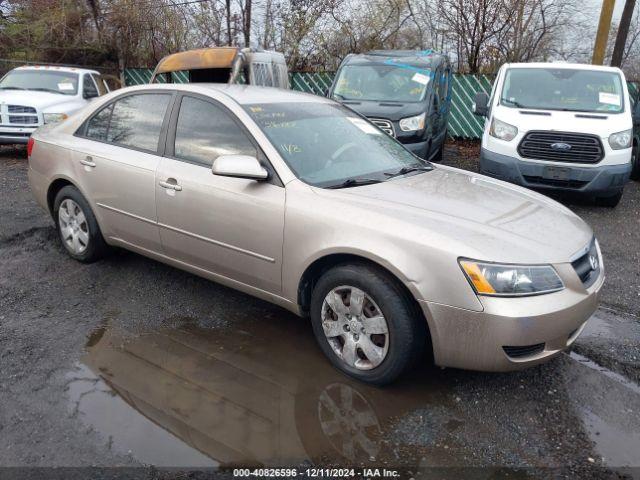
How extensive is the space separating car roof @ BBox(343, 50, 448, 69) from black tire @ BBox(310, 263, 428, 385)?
6995 mm

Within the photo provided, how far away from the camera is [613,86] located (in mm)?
7738

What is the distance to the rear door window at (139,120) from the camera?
13.4 feet

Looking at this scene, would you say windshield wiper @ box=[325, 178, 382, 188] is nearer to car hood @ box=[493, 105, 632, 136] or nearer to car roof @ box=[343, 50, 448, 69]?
car hood @ box=[493, 105, 632, 136]

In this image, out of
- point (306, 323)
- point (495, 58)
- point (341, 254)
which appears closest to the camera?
point (341, 254)

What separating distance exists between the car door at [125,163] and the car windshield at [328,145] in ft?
3.08

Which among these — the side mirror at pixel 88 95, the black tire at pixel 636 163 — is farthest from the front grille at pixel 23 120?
the black tire at pixel 636 163

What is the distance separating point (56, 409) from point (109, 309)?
4.09 feet

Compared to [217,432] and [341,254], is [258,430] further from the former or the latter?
[341,254]

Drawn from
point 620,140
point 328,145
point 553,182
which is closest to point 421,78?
point 553,182

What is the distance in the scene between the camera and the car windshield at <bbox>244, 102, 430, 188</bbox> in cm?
346

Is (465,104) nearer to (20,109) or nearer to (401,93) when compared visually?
(401,93)

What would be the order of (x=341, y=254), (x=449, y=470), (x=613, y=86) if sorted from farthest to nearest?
(x=613, y=86)
(x=341, y=254)
(x=449, y=470)

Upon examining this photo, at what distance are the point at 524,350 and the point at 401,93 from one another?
22.0ft

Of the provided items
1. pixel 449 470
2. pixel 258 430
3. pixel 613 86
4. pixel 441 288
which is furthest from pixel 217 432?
pixel 613 86
